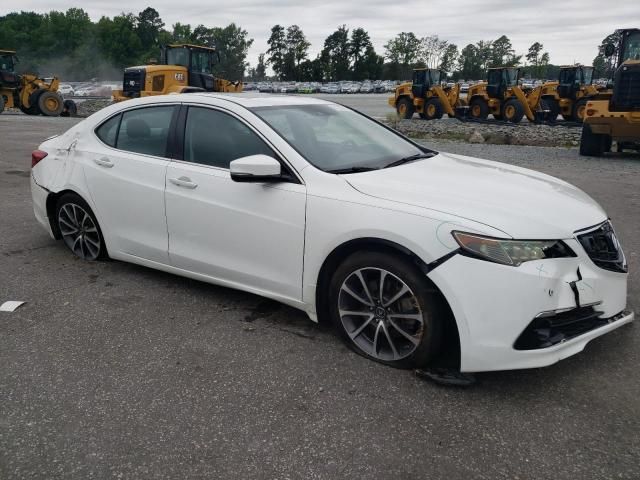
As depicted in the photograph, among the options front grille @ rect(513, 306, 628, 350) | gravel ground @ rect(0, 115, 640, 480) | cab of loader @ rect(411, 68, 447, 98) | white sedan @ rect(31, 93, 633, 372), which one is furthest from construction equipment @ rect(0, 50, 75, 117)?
front grille @ rect(513, 306, 628, 350)

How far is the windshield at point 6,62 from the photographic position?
86.9ft

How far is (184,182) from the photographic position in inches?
160

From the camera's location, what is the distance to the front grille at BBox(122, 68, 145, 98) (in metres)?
23.0

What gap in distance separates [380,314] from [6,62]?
29.0 metres

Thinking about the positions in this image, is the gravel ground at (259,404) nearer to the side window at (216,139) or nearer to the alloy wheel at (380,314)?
the alloy wheel at (380,314)

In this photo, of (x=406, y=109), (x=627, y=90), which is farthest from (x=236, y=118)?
(x=406, y=109)

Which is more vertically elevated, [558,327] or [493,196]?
[493,196]

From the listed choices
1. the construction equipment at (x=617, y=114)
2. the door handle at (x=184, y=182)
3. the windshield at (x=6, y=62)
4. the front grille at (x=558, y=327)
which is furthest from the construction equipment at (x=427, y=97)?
the front grille at (x=558, y=327)

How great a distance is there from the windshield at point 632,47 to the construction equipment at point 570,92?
8.85m

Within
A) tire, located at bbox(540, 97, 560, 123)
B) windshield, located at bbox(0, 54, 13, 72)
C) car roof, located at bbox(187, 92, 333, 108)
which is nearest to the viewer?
car roof, located at bbox(187, 92, 333, 108)

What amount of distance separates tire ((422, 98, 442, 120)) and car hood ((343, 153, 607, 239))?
23.1 meters

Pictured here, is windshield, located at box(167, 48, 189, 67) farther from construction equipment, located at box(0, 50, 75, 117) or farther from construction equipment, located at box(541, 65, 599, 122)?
construction equipment, located at box(541, 65, 599, 122)

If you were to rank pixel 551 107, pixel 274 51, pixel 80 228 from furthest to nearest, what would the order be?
pixel 274 51
pixel 551 107
pixel 80 228

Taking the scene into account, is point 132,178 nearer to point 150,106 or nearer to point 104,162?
point 104,162
